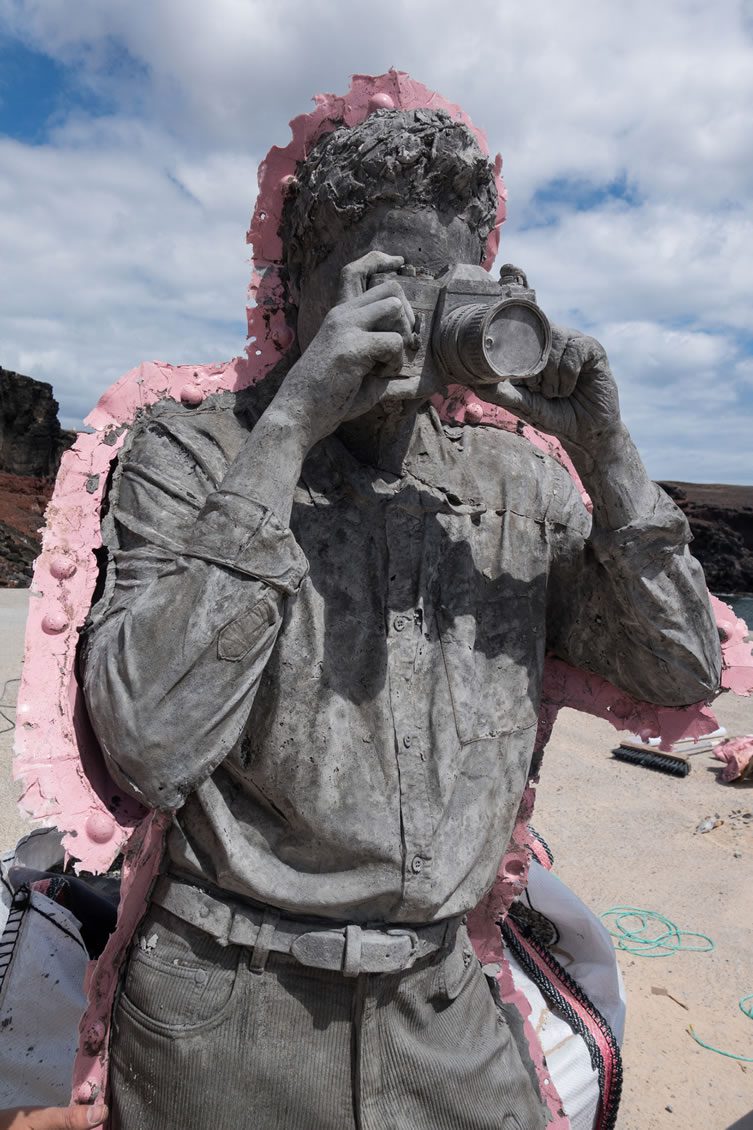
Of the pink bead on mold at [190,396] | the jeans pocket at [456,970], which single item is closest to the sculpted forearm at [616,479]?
the pink bead on mold at [190,396]

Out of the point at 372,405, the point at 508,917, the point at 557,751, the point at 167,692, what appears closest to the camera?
the point at 167,692

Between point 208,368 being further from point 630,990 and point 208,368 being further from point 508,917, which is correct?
point 630,990

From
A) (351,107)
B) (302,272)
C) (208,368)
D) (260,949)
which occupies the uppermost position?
(351,107)

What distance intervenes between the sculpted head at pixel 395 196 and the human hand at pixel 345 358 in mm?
258

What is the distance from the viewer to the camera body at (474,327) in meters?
1.64

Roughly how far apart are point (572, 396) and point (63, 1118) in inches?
74.2

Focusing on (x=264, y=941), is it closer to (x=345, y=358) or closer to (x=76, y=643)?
(x=76, y=643)

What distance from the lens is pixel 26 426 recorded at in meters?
44.8

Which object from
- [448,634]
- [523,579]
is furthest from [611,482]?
[448,634]

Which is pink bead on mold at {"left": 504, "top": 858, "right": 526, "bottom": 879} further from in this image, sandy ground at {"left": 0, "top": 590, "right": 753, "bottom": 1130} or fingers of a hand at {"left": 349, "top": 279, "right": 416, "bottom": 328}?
sandy ground at {"left": 0, "top": 590, "right": 753, "bottom": 1130}

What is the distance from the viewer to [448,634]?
1.94m

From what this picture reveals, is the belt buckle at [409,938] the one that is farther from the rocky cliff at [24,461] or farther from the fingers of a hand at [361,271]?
the rocky cliff at [24,461]

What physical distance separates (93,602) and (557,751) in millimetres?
6672

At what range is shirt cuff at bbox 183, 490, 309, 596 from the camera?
154 centimetres
